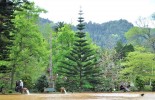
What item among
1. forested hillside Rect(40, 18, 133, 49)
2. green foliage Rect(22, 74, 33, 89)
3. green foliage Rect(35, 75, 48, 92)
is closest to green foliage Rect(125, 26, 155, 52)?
green foliage Rect(35, 75, 48, 92)

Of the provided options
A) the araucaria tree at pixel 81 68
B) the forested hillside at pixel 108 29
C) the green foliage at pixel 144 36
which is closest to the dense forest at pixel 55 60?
the araucaria tree at pixel 81 68

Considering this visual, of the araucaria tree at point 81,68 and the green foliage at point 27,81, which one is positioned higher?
the araucaria tree at point 81,68

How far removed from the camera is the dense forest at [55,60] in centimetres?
3791

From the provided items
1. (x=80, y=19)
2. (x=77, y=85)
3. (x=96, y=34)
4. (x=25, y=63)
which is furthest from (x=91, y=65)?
(x=96, y=34)

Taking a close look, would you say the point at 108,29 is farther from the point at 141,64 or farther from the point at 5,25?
the point at 5,25

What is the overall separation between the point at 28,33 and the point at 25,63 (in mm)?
3202

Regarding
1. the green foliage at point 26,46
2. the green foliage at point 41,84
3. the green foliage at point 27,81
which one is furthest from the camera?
the green foliage at point 26,46

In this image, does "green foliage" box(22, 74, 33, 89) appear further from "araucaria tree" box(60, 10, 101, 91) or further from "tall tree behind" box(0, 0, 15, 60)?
"araucaria tree" box(60, 10, 101, 91)

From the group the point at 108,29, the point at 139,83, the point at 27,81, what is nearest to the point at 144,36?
the point at 139,83

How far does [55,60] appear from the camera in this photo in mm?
52219

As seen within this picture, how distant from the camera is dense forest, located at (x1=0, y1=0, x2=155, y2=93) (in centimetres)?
3791

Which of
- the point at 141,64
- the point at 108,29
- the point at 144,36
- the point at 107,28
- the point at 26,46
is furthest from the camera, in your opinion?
the point at 107,28

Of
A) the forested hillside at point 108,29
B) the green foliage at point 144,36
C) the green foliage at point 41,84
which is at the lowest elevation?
the green foliage at point 41,84

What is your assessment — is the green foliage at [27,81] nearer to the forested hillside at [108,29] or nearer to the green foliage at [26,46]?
the green foliage at [26,46]
